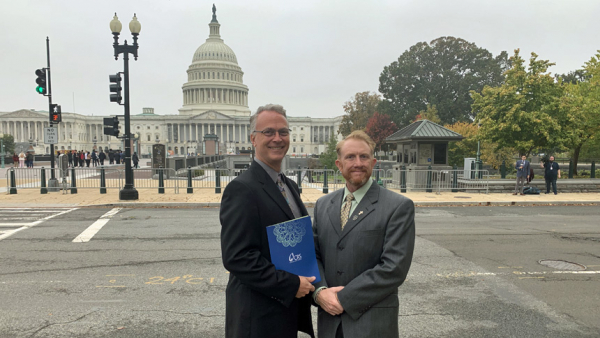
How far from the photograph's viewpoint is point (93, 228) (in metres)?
10.4

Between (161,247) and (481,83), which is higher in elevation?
(481,83)

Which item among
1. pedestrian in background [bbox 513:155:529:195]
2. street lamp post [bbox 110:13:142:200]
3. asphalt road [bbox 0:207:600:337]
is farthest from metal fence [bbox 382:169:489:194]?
street lamp post [bbox 110:13:142:200]

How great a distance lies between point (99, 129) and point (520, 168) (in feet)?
475

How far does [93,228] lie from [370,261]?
979 cm

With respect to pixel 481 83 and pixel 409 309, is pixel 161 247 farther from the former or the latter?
pixel 481 83

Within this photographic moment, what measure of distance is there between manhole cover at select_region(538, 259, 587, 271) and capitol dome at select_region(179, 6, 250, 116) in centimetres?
12786

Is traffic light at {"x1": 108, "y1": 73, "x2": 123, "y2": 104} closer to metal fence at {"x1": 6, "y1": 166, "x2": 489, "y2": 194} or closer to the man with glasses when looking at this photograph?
metal fence at {"x1": 6, "y1": 166, "x2": 489, "y2": 194}

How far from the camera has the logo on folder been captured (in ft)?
7.78

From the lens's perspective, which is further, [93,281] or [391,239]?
[93,281]

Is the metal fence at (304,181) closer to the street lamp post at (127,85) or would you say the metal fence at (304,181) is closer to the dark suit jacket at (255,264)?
the street lamp post at (127,85)

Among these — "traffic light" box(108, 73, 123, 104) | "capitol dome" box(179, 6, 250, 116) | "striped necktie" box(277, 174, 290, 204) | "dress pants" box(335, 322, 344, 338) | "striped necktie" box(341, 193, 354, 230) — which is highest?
"capitol dome" box(179, 6, 250, 116)

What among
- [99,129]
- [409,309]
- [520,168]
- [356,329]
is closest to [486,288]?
[409,309]

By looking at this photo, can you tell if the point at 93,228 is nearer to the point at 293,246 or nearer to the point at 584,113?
the point at 293,246

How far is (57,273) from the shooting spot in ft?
21.3
